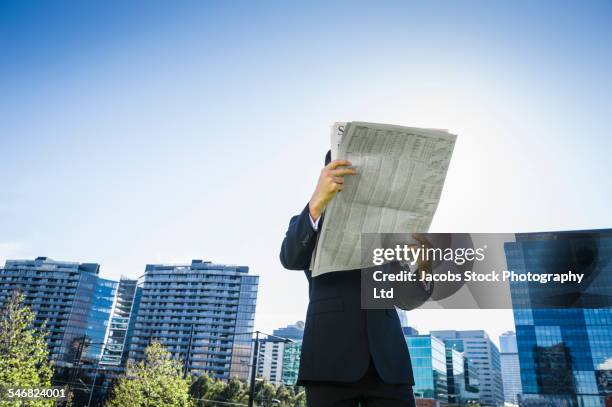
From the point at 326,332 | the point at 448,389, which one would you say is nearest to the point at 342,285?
the point at 326,332

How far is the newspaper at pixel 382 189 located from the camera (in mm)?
1256

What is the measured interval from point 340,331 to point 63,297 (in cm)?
11885

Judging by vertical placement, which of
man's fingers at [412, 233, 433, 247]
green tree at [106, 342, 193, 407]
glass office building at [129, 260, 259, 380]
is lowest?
green tree at [106, 342, 193, 407]

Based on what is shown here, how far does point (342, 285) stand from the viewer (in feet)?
4.44

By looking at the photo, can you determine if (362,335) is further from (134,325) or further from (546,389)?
(134,325)

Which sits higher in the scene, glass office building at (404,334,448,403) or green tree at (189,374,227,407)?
glass office building at (404,334,448,403)

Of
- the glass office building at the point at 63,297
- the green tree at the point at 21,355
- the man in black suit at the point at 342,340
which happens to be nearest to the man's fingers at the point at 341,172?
the man in black suit at the point at 342,340

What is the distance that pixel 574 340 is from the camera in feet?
176

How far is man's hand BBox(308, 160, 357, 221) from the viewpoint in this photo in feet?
4.00

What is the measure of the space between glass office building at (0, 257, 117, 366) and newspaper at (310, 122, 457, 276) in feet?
369

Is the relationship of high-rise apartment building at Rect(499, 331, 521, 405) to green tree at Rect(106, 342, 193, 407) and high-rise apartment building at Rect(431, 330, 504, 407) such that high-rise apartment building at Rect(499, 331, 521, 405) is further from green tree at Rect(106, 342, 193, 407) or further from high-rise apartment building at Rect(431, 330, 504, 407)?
green tree at Rect(106, 342, 193, 407)

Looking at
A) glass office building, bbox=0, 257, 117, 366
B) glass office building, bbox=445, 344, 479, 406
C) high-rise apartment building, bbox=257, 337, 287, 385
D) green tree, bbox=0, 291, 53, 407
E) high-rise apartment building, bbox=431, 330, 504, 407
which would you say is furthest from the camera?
high-rise apartment building, bbox=431, 330, 504, 407

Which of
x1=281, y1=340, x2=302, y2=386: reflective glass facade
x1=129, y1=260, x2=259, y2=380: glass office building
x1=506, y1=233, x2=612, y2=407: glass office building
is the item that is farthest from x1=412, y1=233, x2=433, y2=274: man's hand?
x1=129, y1=260, x2=259, y2=380: glass office building

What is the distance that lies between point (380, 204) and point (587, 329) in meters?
67.3
